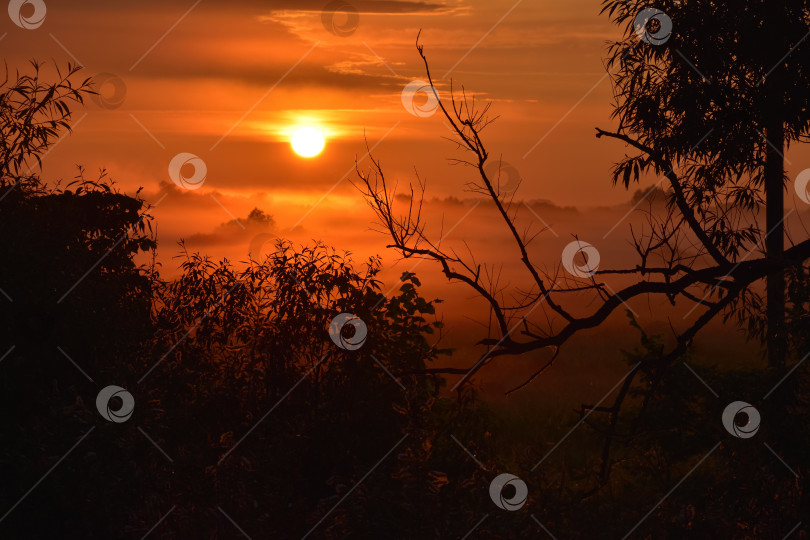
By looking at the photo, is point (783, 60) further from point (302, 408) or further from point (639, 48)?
point (302, 408)

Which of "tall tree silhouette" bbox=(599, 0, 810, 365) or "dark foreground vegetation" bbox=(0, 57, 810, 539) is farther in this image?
"tall tree silhouette" bbox=(599, 0, 810, 365)

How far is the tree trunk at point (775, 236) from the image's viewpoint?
25.6 feet

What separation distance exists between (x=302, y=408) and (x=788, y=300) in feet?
16.0

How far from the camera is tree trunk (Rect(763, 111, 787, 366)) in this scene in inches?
307

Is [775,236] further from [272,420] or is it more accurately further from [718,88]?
[272,420]

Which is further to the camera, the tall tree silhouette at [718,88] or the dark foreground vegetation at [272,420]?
the tall tree silhouette at [718,88]

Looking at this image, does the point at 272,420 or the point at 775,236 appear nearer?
the point at 272,420

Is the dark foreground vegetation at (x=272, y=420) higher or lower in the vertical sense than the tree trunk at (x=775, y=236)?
lower

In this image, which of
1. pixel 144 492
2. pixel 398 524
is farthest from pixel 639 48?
pixel 144 492

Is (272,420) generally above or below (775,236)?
below

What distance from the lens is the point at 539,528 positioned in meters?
7.59

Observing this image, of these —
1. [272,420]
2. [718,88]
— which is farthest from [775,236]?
[272,420]

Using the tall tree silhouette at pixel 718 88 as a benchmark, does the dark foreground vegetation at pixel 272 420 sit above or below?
below

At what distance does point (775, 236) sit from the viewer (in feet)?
54.8
